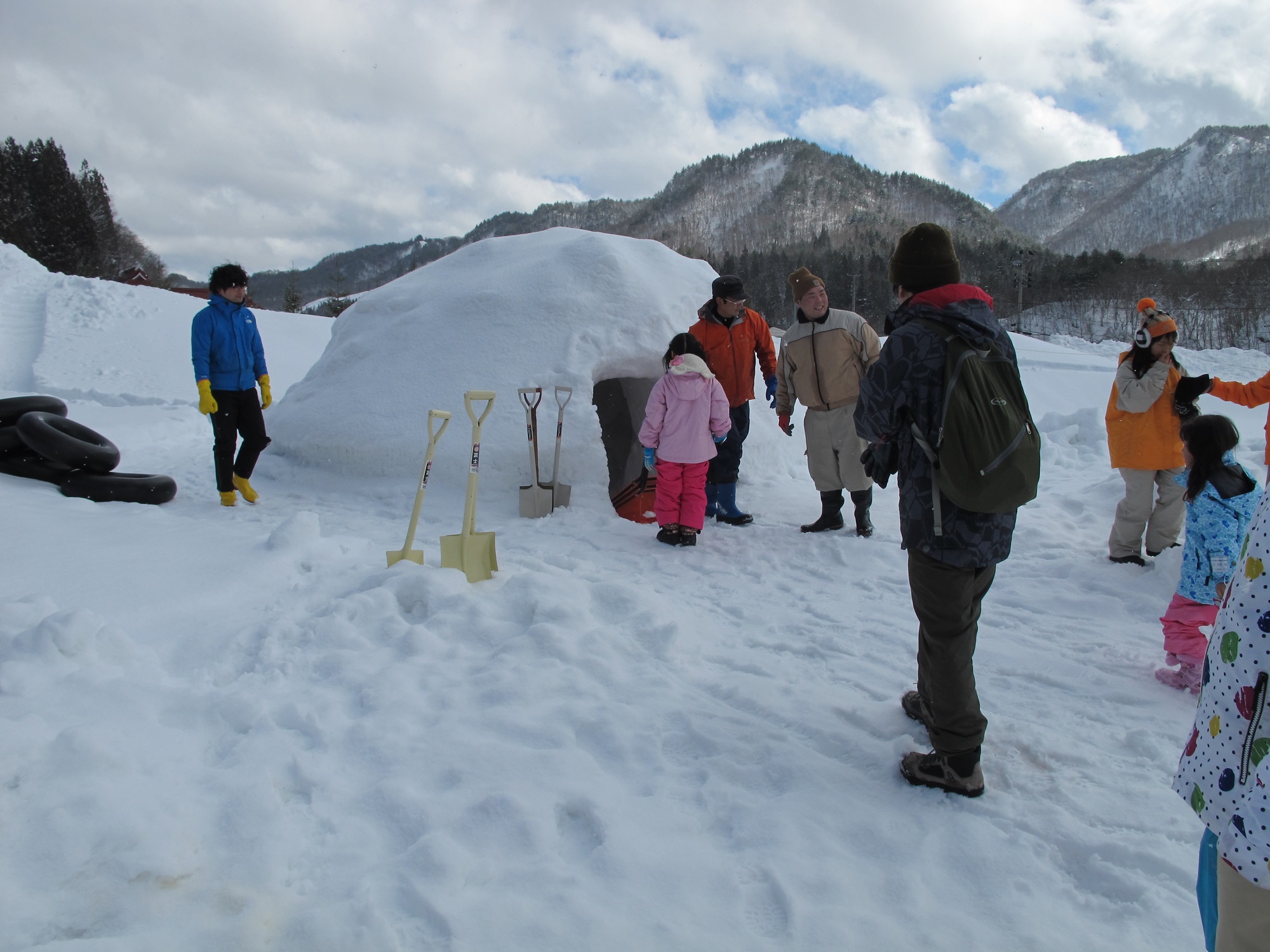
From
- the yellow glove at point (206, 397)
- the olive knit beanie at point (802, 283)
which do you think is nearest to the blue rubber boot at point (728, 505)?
the olive knit beanie at point (802, 283)

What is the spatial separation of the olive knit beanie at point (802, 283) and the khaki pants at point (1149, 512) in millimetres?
2109

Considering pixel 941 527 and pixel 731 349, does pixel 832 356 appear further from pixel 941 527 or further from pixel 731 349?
pixel 941 527

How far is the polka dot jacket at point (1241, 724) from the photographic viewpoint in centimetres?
81

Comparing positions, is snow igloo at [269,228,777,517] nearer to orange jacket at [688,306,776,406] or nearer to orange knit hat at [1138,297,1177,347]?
orange jacket at [688,306,776,406]

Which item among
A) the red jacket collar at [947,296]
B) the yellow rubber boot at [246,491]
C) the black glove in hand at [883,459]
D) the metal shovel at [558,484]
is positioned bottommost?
the yellow rubber boot at [246,491]

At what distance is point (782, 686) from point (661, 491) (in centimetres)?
211

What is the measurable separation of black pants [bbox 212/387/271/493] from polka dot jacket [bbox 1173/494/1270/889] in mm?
5545

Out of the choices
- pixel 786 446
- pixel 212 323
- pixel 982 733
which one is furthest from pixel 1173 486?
pixel 212 323

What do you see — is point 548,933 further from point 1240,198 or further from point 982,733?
point 1240,198

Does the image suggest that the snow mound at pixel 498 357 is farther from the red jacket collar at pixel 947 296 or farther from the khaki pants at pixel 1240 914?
the khaki pants at pixel 1240 914

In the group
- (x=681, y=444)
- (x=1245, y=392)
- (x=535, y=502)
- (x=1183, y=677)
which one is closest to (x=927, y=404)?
(x=1183, y=677)

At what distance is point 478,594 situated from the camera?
3.25 metres

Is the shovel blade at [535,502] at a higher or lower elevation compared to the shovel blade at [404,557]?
higher

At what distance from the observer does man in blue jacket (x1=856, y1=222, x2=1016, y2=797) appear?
1998 mm
